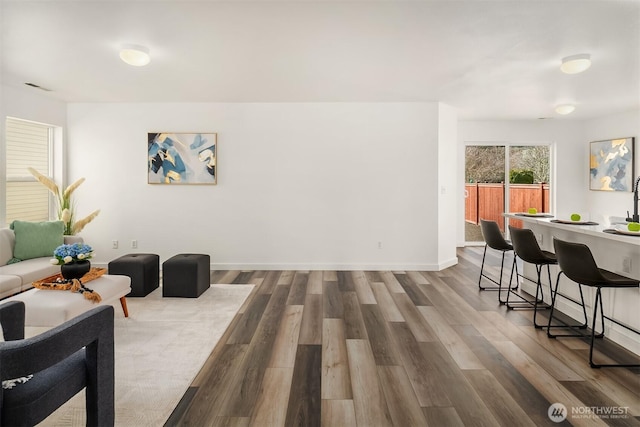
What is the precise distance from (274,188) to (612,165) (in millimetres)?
6298

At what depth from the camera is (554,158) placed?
7281 millimetres

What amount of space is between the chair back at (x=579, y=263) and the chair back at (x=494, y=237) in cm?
138

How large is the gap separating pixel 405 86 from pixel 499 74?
1097 millimetres

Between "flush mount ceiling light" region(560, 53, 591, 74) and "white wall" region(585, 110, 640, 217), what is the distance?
3.95 meters

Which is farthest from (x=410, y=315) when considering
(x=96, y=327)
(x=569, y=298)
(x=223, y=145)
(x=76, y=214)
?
(x=76, y=214)

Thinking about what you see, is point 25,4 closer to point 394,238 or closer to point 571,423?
point 571,423

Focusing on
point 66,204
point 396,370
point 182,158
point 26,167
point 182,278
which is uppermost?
point 182,158

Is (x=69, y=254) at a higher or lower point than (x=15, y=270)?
higher

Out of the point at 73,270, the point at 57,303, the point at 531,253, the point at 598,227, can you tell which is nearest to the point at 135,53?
the point at 73,270

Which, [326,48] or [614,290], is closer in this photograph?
[614,290]

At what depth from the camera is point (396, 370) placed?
255 centimetres

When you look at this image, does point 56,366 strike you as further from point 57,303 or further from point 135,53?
point 135,53

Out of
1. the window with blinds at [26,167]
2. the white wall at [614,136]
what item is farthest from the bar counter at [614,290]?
the window with blinds at [26,167]

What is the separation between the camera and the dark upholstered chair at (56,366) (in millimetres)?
1407
